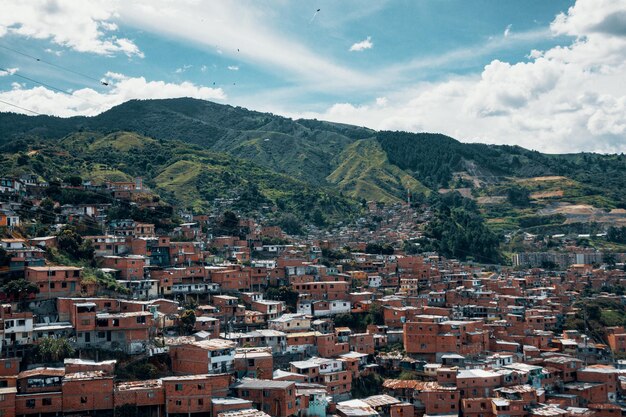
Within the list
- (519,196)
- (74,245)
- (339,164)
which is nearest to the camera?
(74,245)

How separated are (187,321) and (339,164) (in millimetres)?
126028

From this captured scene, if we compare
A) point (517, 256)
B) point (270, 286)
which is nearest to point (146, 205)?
point (270, 286)

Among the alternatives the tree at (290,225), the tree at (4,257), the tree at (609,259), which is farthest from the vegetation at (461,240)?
the tree at (4,257)

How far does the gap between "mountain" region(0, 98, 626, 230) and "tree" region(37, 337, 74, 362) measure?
5188cm

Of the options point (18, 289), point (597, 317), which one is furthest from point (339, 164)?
point (18, 289)

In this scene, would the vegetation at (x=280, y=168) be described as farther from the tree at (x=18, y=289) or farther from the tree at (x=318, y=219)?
the tree at (x=18, y=289)

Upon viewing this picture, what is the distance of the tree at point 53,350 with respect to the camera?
3033 cm

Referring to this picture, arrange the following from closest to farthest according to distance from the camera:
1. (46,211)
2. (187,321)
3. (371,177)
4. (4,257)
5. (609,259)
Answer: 1. (4,257)
2. (187,321)
3. (46,211)
4. (609,259)
5. (371,177)

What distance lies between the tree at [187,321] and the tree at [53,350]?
7789mm

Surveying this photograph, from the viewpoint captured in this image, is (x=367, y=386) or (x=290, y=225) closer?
(x=367, y=386)

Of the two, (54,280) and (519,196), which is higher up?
(519,196)

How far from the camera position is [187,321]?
3756 centimetres

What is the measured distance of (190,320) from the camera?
37.7 metres

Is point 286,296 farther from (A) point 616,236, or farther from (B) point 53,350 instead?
(A) point 616,236
